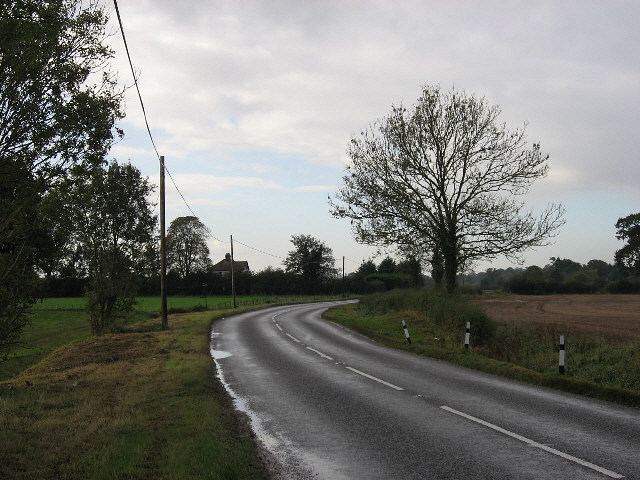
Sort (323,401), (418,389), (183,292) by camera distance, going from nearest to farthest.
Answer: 1. (323,401)
2. (418,389)
3. (183,292)

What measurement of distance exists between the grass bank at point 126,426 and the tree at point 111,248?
1357cm

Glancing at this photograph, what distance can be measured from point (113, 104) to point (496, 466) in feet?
32.6

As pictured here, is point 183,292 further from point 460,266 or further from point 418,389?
point 418,389

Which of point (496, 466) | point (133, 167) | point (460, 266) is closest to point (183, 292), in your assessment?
point (133, 167)

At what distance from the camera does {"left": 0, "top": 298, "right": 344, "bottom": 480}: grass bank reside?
18.5ft

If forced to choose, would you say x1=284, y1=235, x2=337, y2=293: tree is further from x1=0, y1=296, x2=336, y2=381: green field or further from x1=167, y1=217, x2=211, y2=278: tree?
x1=0, y1=296, x2=336, y2=381: green field

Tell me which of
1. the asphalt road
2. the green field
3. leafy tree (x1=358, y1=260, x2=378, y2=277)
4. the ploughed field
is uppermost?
leafy tree (x1=358, y1=260, x2=378, y2=277)

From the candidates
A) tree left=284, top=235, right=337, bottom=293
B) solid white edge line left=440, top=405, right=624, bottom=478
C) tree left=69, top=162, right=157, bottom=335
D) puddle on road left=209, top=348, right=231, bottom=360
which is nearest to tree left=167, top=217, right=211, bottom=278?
tree left=284, top=235, right=337, bottom=293

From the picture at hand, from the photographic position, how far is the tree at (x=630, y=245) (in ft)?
300

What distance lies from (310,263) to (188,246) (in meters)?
23.4

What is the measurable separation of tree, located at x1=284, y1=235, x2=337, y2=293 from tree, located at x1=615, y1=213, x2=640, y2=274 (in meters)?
54.5

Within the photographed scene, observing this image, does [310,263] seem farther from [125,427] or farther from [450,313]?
[125,427]

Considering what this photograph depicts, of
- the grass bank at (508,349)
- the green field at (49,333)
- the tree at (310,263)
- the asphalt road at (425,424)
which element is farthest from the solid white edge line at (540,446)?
the tree at (310,263)

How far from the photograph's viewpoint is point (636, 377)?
10875 millimetres
